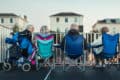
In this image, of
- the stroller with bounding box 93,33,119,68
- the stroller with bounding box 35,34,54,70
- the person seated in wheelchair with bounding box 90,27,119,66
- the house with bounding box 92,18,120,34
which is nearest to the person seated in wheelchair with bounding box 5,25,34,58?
the stroller with bounding box 35,34,54,70

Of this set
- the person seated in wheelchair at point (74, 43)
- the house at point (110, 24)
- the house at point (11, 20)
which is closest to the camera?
the person seated in wheelchair at point (74, 43)

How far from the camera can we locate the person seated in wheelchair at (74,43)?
1188 centimetres

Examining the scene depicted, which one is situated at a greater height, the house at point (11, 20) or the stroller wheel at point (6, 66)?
the house at point (11, 20)

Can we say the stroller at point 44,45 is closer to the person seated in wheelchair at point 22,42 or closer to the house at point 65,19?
the person seated in wheelchair at point 22,42

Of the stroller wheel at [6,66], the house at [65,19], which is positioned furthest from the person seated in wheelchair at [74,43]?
the house at [65,19]

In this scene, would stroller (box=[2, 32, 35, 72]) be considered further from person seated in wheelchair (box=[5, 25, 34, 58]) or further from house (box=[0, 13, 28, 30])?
house (box=[0, 13, 28, 30])

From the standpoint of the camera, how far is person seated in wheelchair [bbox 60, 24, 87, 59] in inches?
468

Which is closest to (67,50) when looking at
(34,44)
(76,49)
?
(76,49)

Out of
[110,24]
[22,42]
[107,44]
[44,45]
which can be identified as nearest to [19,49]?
[22,42]

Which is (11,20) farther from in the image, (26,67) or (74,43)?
(74,43)

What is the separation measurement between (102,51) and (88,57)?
3.80 feet

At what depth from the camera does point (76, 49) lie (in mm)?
11898

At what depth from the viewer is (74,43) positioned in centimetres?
1189

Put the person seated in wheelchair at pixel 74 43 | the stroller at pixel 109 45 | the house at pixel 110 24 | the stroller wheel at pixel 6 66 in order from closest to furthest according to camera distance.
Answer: the person seated in wheelchair at pixel 74 43, the stroller at pixel 109 45, the stroller wheel at pixel 6 66, the house at pixel 110 24
